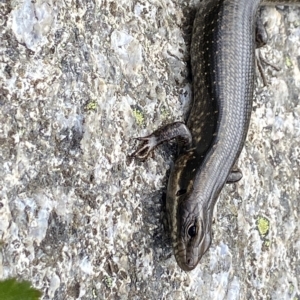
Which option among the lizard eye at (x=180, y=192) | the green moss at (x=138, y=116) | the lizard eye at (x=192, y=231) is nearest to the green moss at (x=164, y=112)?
the green moss at (x=138, y=116)

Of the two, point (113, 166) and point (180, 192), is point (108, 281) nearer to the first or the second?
point (113, 166)

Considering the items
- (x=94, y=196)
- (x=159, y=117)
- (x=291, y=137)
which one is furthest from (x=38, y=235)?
(x=291, y=137)

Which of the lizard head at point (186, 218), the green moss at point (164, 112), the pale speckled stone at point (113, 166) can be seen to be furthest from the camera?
the green moss at point (164, 112)

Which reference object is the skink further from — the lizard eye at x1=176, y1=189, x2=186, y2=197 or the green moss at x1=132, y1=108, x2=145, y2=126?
the green moss at x1=132, y1=108, x2=145, y2=126

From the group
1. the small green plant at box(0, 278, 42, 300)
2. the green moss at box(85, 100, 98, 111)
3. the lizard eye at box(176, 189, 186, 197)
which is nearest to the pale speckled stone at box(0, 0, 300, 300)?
the green moss at box(85, 100, 98, 111)

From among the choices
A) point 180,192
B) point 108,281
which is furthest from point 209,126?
point 108,281

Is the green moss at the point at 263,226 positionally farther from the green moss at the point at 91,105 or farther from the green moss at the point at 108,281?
the green moss at the point at 91,105
